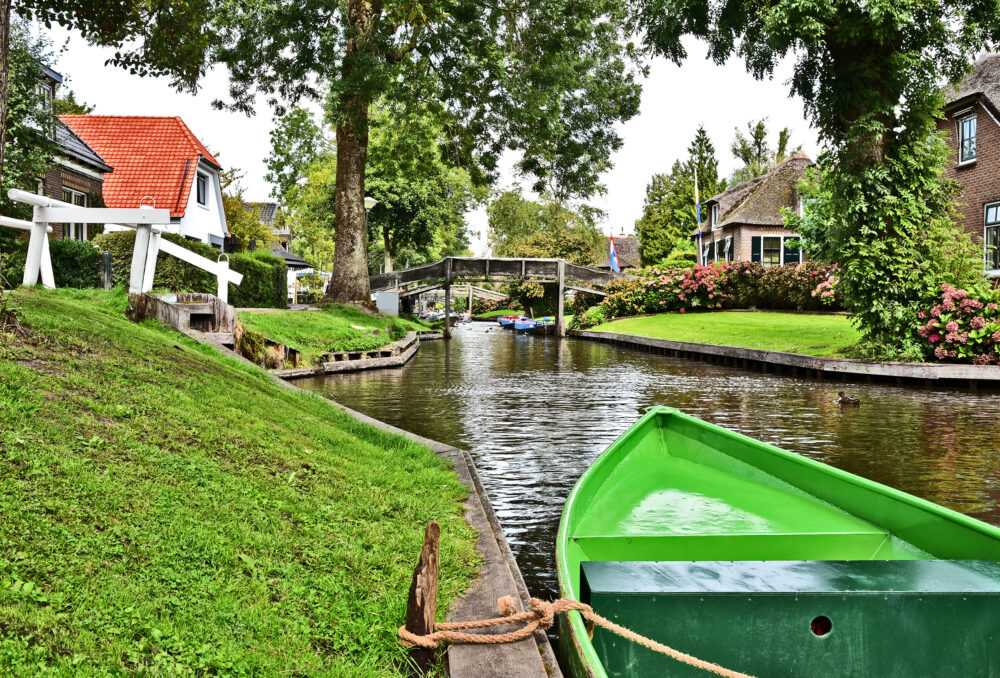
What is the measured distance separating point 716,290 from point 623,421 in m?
27.3

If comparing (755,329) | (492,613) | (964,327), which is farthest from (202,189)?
(492,613)

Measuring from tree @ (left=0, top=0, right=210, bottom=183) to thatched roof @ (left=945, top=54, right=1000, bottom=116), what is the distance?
24588 mm

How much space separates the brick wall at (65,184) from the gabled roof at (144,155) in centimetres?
349

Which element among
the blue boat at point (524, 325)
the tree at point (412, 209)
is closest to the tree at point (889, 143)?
the blue boat at point (524, 325)

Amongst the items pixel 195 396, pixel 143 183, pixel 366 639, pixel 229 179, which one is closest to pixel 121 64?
pixel 195 396

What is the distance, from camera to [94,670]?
266cm

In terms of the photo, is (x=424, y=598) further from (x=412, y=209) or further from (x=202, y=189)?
(x=412, y=209)

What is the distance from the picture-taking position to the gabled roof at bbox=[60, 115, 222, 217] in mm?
32719

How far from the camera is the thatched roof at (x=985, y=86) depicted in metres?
25.5

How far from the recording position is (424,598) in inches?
128

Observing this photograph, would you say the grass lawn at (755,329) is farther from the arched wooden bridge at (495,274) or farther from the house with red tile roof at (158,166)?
the house with red tile roof at (158,166)

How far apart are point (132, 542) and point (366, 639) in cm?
118

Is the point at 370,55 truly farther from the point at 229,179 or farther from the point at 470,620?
the point at 229,179

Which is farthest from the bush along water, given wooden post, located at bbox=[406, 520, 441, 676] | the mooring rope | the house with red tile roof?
wooden post, located at bbox=[406, 520, 441, 676]
